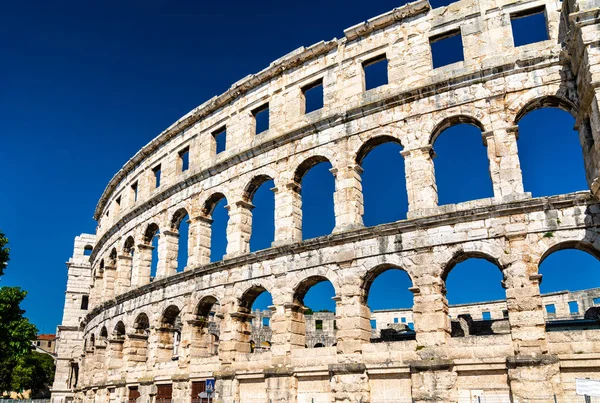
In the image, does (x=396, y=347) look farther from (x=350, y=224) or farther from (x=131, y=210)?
(x=131, y=210)

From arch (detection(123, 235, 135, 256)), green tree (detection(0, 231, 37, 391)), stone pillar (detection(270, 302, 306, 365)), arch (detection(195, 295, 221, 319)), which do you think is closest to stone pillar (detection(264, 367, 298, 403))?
stone pillar (detection(270, 302, 306, 365))

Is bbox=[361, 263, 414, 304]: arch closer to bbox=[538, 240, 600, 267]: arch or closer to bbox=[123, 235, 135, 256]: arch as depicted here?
bbox=[538, 240, 600, 267]: arch

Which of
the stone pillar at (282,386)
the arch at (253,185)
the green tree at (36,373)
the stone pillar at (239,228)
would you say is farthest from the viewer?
the green tree at (36,373)

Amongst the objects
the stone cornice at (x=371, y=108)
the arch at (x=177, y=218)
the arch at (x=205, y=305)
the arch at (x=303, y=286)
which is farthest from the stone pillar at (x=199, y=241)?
the arch at (x=303, y=286)

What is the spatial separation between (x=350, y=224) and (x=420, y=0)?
7.23 m

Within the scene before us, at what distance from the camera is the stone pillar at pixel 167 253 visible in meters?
21.0

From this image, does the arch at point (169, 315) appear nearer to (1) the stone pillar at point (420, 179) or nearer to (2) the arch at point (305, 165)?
(2) the arch at point (305, 165)

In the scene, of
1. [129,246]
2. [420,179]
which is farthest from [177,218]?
[420,179]

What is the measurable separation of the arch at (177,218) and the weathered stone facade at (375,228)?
2.4 inches

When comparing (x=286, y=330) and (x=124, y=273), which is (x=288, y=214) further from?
(x=124, y=273)

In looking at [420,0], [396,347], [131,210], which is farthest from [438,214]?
[131,210]

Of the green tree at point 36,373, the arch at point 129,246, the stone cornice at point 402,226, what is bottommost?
the green tree at point 36,373

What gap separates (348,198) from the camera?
15648 millimetres

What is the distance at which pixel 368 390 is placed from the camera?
13633 mm
